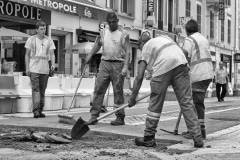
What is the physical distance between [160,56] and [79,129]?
161cm

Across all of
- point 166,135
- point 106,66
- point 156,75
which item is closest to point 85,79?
point 106,66

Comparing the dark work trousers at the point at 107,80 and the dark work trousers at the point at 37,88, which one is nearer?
the dark work trousers at the point at 107,80

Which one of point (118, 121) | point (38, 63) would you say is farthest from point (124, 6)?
point (118, 121)

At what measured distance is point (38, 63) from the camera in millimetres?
10477

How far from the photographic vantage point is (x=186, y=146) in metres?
6.71

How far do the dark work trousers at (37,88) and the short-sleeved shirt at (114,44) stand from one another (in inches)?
82.2

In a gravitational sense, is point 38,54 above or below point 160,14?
below

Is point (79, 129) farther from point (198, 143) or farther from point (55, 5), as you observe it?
point (55, 5)

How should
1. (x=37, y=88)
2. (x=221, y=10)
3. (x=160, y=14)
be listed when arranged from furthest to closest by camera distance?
(x=221, y=10) → (x=160, y=14) → (x=37, y=88)

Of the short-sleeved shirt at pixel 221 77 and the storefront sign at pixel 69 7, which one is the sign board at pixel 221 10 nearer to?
the short-sleeved shirt at pixel 221 77

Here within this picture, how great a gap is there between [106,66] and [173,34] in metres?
22.7

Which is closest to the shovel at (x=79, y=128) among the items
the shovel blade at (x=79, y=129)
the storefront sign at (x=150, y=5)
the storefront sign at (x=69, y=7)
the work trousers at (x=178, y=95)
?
the shovel blade at (x=79, y=129)

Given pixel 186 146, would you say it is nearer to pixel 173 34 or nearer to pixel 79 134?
pixel 79 134

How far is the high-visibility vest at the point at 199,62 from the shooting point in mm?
7566
